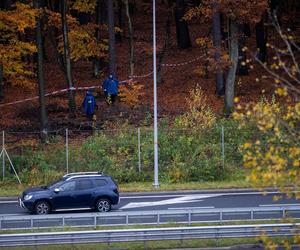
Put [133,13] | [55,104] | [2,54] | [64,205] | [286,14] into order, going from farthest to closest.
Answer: [133,13] → [286,14] → [55,104] → [2,54] → [64,205]

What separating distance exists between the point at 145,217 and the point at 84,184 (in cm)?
379

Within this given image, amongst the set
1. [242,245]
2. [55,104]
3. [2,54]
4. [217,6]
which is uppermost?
[217,6]

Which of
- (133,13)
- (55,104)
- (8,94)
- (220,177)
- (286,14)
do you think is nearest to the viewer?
(220,177)

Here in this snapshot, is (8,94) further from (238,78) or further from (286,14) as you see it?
(286,14)

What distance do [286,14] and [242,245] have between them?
113 ft

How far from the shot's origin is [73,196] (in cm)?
2572

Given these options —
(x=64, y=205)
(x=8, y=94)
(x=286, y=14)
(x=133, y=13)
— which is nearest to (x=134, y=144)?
(x=64, y=205)

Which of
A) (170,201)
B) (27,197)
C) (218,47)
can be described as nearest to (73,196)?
(27,197)

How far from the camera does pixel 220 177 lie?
107 ft

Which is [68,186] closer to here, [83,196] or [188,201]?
[83,196]

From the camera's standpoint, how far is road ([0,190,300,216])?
85.9 ft

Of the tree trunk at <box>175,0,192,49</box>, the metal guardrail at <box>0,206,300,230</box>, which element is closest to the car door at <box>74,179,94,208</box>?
the metal guardrail at <box>0,206,300,230</box>

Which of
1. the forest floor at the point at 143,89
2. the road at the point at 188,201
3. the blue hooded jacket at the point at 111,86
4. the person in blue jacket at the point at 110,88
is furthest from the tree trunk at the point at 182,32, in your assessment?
the road at the point at 188,201

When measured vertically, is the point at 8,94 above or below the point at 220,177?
above
